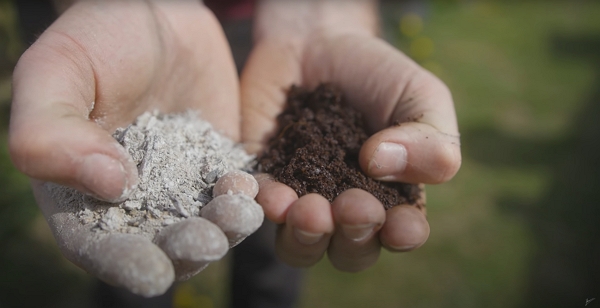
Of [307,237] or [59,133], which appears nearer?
[59,133]

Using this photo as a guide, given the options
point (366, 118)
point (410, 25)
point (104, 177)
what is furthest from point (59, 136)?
point (410, 25)

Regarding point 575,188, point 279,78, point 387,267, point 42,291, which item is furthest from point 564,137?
point 42,291

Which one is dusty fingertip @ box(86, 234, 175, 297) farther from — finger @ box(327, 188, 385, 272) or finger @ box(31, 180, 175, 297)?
finger @ box(327, 188, 385, 272)

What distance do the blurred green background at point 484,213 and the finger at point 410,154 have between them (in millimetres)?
1591

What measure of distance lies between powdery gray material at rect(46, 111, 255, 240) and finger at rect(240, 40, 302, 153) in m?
0.24

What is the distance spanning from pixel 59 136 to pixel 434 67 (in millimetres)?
4314

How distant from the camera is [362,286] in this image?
9.93 ft

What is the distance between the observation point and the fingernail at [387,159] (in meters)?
1.52

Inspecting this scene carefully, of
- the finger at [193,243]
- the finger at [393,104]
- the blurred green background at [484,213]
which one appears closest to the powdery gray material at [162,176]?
the finger at [193,243]

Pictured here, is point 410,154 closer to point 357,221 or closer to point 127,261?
point 357,221

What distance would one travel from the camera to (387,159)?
1.53 metres

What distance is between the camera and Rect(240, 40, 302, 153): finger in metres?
2.03

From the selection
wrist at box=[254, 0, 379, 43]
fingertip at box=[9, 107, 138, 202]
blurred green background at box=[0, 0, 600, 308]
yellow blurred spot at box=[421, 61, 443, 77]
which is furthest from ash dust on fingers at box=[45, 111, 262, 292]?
yellow blurred spot at box=[421, 61, 443, 77]

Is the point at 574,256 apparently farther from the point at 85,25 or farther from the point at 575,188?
the point at 85,25
